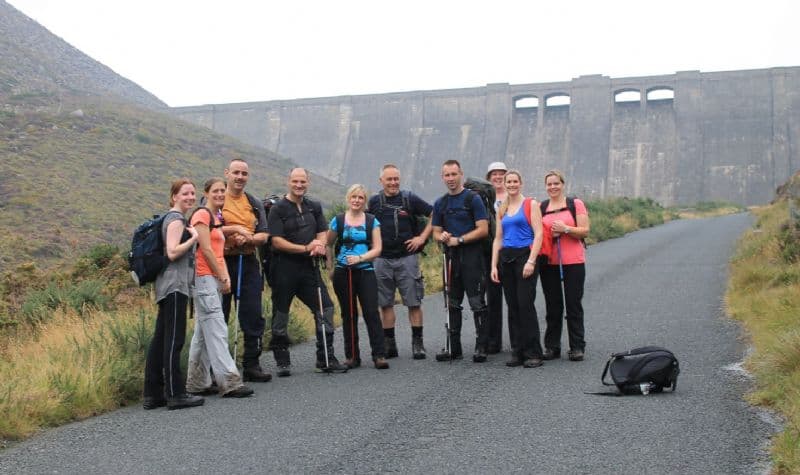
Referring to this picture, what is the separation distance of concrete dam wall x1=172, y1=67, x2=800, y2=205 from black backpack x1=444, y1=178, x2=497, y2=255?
54.9 metres

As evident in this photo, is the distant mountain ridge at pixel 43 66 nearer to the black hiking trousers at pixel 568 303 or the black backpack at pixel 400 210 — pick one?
the black backpack at pixel 400 210

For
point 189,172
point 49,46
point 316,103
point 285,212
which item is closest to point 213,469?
point 285,212

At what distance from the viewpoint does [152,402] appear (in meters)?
6.66

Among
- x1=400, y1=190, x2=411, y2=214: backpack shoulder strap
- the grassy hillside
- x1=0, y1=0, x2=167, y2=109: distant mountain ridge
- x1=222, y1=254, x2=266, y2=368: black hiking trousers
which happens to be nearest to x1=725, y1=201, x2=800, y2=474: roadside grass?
x1=400, y1=190, x2=411, y2=214: backpack shoulder strap

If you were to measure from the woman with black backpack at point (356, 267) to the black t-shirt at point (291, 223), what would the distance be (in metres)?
0.27

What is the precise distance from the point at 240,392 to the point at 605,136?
60.5 m

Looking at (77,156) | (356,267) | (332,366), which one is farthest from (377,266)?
(77,156)

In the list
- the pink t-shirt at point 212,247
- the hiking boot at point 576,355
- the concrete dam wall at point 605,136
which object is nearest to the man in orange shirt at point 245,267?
the pink t-shirt at point 212,247

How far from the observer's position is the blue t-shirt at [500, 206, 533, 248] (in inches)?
322

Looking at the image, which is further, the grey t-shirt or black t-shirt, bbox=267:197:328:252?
black t-shirt, bbox=267:197:328:252

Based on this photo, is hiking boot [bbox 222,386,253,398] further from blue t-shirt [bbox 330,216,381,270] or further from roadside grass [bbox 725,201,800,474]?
roadside grass [bbox 725,201,800,474]

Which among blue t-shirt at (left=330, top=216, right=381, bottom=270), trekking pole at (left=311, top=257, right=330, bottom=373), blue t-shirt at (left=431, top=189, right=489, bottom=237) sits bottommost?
trekking pole at (left=311, top=257, right=330, bottom=373)

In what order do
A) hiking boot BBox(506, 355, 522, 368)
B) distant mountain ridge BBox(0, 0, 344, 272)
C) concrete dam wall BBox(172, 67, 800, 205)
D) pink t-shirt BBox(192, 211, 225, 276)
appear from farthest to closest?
1. concrete dam wall BBox(172, 67, 800, 205)
2. distant mountain ridge BBox(0, 0, 344, 272)
3. hiking boot BBox(506, 355, 522, 368)
4. pink t-shirt BBox(192, 211, 225, 276)

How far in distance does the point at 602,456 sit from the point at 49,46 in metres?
56.2
